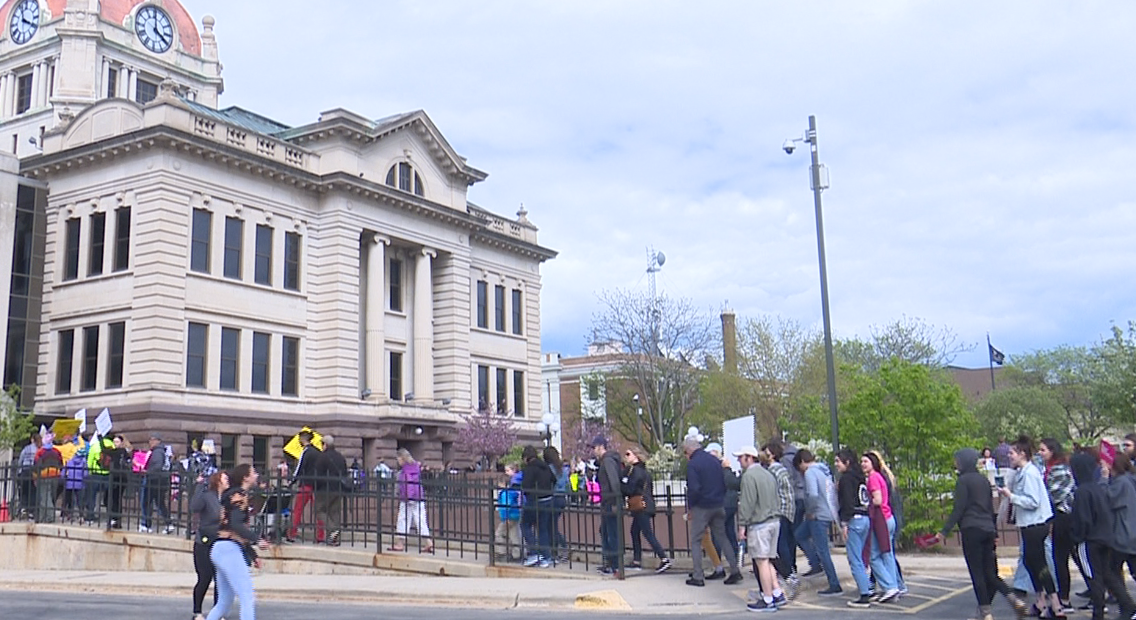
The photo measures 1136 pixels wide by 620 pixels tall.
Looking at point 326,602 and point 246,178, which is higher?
point 246,178

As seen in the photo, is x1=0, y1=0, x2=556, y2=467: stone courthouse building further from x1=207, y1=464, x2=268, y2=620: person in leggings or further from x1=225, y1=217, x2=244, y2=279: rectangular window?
x1=207, y1=464, x2=268, y2=620: person in leggings

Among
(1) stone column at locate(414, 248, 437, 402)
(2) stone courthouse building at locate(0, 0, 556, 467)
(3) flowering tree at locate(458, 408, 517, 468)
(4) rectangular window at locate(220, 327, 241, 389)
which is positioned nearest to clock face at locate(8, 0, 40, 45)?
(2) stone courthouse building at locate(0, 0, 556, 467)

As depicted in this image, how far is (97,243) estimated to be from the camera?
3456 cm

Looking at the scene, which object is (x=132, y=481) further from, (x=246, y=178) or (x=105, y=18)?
(x=105, y=18)

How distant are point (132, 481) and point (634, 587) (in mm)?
9983

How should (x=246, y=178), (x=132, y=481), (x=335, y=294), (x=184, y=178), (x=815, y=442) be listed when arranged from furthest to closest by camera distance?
1. (x=335, y=294)
2. (x=246, y=178)
3. (x=184, y=178)
4. (x=815, y=442)
5. (x=132, y=481)

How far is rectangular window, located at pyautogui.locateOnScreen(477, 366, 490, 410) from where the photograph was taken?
154ft

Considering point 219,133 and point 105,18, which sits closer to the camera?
point 219,133

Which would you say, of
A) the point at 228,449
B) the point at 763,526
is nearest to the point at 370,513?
the point at 763,526

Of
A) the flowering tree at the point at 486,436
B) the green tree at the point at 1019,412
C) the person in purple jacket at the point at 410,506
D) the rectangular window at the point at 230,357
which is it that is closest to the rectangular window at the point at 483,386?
the flowering tree at the point at 486,436

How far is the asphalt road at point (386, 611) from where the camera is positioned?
11328mm

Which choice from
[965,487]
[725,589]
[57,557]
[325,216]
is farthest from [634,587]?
[325,216]

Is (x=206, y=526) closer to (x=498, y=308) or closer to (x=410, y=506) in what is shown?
(x=410, y=506)

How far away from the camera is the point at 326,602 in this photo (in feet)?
43.8
